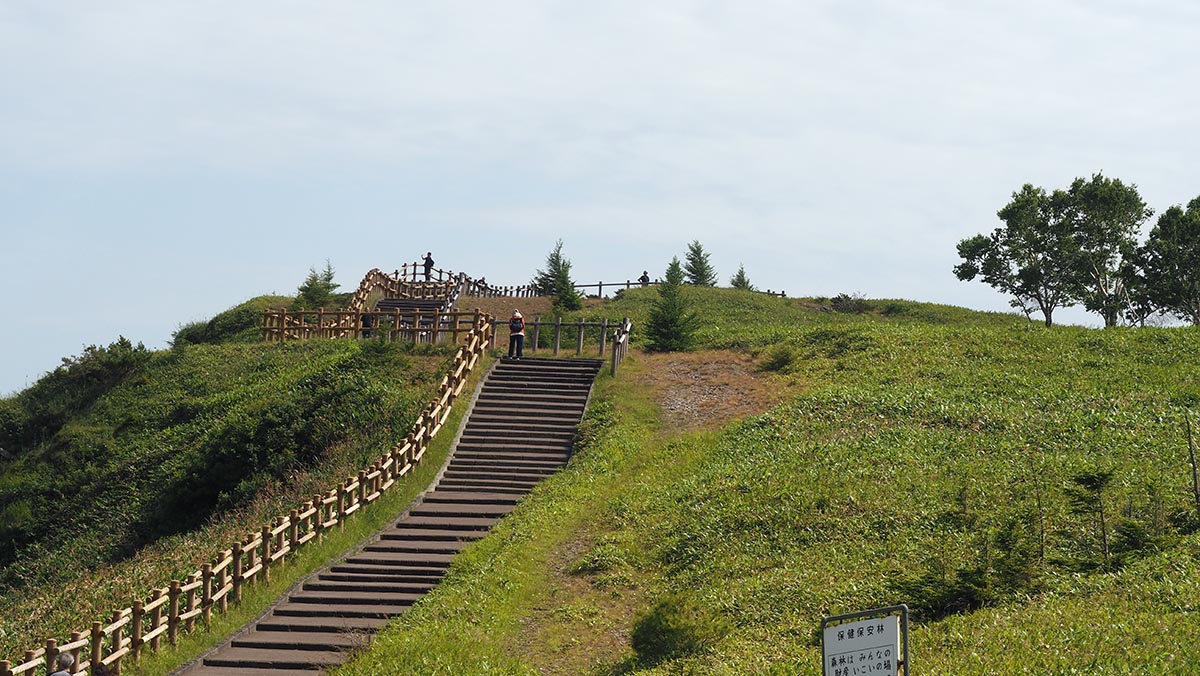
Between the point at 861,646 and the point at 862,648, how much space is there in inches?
1.0

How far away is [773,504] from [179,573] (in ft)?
41.0

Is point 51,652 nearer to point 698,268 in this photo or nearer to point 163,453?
point 163,453

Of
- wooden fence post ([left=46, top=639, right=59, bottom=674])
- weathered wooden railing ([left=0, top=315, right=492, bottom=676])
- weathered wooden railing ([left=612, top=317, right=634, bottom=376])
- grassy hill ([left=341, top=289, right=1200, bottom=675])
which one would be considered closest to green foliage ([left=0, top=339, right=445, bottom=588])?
weathered wooden railing ([left=0, top=315, right=492, bottom=676])

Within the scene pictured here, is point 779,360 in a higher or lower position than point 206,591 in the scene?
higher

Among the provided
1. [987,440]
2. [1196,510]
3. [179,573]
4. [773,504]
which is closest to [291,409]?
[179,573]

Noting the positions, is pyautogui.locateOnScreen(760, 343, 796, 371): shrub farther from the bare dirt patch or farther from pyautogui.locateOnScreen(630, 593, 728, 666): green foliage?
pyautogui.locateOnScreen(630, 593, 728, 666): green foliage

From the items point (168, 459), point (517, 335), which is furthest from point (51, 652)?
point (517, 335)

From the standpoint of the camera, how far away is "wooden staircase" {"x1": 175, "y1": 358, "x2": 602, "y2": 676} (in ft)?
67.9

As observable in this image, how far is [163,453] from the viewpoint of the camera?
3581 centimetres

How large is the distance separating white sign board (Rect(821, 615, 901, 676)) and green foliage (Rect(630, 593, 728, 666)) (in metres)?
5.91

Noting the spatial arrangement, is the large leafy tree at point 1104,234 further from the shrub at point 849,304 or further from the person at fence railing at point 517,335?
the person at fence railing at point 517,335

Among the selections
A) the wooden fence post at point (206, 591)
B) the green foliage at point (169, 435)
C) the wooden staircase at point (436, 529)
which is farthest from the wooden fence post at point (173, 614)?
the green foliage at point (169, 435)

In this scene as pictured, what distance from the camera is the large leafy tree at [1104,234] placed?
2389 inches

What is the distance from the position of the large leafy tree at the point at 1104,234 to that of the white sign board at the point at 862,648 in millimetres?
54204
